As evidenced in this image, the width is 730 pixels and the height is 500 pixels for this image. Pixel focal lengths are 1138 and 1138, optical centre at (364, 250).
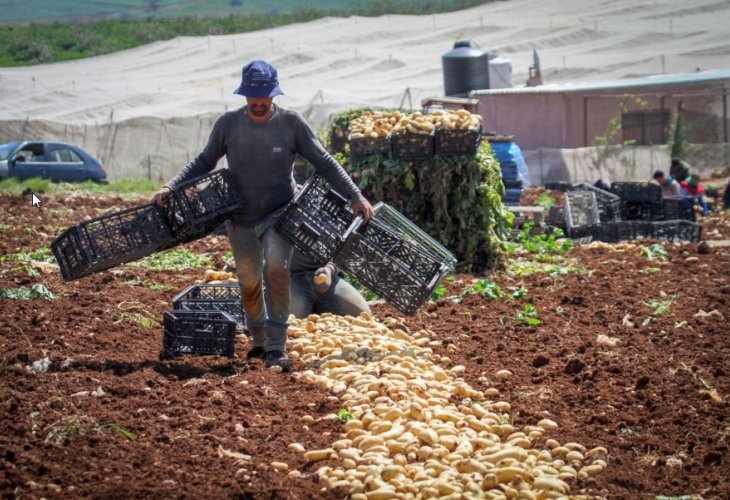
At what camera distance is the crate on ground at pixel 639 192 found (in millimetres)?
18078

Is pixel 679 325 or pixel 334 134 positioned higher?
pixel 334 134

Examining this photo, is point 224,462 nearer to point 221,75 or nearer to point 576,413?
point 576,413

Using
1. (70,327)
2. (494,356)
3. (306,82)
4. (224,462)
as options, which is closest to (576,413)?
(494,356)

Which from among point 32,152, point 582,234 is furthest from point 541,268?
point 32,152

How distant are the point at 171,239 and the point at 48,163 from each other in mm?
22382

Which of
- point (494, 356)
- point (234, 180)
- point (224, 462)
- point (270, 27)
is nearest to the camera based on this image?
point (224, 462)

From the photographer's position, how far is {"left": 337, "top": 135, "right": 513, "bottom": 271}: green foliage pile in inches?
523

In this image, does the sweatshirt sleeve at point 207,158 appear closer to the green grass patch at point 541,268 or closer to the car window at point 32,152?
the green grass patch at point 541,268

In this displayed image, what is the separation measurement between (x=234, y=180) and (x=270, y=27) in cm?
4704

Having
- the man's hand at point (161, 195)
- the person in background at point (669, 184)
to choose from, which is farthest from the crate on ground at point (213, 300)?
the person in background at point (669, 184)

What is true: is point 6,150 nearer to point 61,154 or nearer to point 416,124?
point 61,154

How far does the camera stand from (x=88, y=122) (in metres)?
36.4

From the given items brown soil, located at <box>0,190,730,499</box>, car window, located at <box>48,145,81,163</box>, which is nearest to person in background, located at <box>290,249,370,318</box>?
brown soil, located at <box>0,190,730,499</box>

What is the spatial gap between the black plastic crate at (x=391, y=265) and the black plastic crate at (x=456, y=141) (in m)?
4.47
